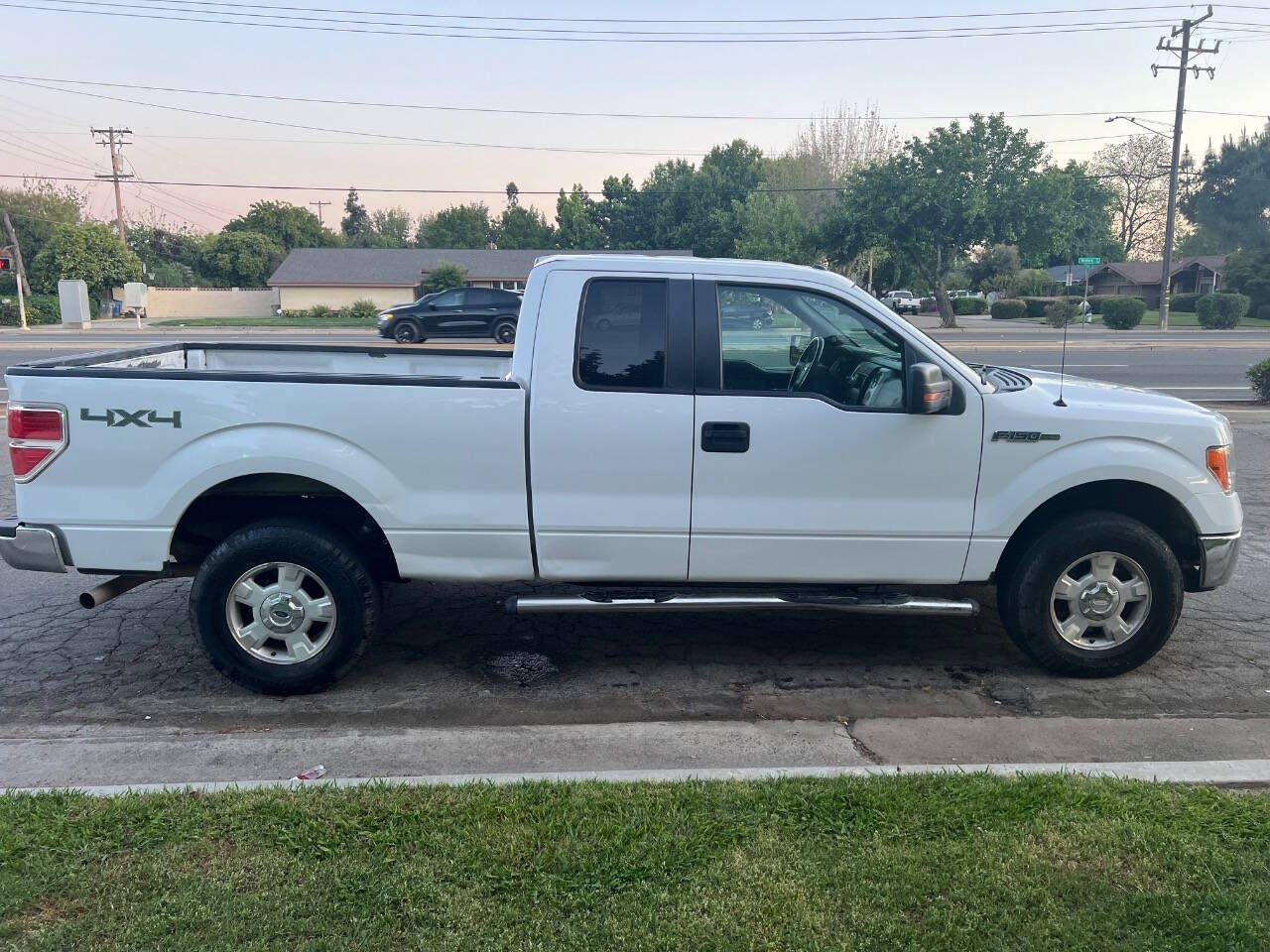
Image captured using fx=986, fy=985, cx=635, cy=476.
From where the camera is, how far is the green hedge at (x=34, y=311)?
2012 inches

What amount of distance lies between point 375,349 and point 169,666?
2367 millimetres

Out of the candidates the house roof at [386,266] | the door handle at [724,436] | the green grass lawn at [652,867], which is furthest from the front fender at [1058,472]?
the house roof at [386,266]

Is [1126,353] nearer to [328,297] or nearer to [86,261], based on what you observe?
[328,297]

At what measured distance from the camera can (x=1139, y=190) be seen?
81.8 meters

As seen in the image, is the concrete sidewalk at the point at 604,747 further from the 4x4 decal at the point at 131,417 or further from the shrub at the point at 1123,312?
the shrub at the point at 1123,312

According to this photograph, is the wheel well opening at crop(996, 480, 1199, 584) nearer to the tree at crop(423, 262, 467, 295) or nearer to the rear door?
the rear door

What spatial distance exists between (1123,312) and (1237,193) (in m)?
27.0

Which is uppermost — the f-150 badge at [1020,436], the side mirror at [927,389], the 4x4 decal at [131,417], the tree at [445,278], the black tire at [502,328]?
the tree at [445,278]

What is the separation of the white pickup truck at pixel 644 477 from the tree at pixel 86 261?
68.0 m

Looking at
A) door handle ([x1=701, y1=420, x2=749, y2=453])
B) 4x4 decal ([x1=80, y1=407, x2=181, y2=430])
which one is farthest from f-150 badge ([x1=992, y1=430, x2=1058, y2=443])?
4x4 decal ([x1=80, y1=407, x2=181, y2=430])

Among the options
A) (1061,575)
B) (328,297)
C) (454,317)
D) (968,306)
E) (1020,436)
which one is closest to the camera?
(1020,436)

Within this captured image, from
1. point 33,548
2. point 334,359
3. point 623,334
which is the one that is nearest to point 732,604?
point 623,334

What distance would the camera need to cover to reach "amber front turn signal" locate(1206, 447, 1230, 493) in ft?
16.0

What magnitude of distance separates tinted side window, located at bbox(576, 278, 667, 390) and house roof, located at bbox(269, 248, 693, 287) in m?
57.3
